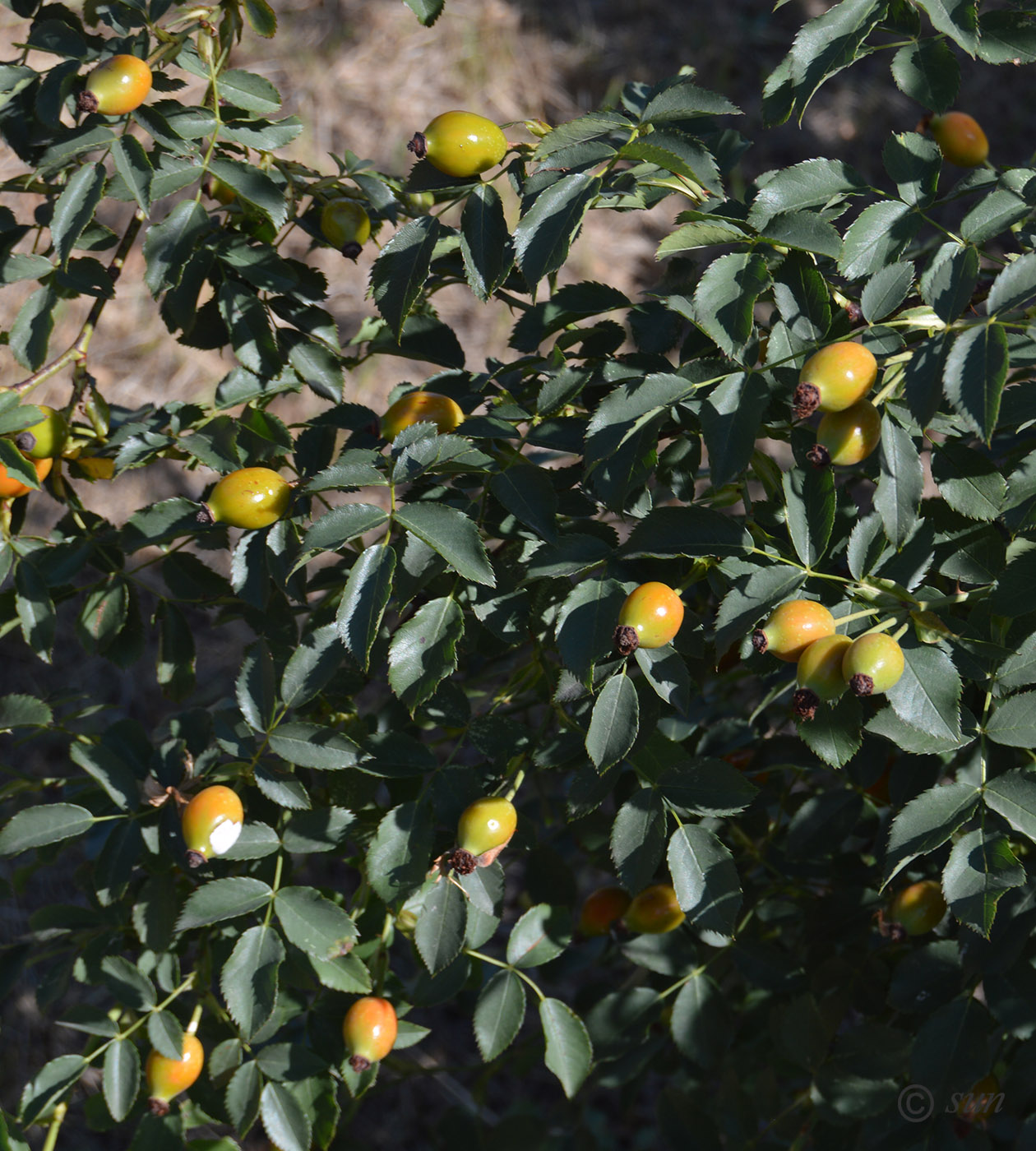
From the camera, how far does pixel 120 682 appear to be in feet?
9.26

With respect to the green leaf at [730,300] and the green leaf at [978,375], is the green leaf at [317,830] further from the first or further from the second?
the green leaf at [978,375]

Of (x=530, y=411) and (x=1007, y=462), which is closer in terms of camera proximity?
(x=1007, y=462)

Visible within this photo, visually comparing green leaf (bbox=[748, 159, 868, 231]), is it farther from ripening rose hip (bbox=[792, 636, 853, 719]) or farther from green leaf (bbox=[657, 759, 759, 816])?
green leaf (bbox=[657, 759, 759, 816])

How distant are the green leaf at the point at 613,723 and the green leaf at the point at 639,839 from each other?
152mm

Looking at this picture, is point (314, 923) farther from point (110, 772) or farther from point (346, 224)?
point (346, 224)

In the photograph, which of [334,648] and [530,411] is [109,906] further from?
[530,411]

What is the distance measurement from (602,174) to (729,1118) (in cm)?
144

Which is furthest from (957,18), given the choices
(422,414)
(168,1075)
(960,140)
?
(168,1075)

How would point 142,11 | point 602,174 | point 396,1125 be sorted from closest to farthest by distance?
1. point 602,174
2. point 142,11
3. point 396,1125

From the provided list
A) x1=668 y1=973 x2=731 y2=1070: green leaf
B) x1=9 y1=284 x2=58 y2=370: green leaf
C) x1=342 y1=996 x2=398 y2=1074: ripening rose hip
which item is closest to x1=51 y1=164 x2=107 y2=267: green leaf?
x1=9 y1=284 x2=58 y2=370: green leaf

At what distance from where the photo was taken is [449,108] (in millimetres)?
3584

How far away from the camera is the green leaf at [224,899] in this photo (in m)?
1.12

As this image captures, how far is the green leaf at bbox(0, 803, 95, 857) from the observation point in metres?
1.20

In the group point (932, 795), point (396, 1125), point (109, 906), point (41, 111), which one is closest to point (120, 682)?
point (396, 1125)
